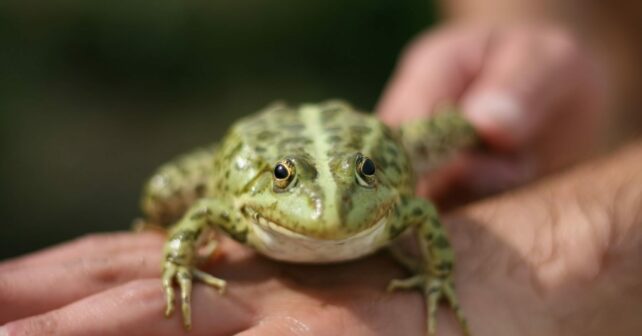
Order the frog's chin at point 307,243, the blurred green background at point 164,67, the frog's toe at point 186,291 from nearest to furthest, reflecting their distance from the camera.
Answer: the frog's chin at point 307,243
the frog's toe at point 186,291
the blurred green background at point 164,67

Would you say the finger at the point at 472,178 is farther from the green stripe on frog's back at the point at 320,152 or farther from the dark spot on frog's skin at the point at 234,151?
the dark spot on frog's skin at the point at 234,151

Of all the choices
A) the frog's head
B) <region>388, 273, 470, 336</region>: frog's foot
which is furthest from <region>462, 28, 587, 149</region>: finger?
the frog's head

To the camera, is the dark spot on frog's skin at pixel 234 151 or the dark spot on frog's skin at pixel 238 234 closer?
the dark spot on frog's skin at pixel 238 234

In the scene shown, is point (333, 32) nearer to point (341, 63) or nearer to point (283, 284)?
point (341, 63)

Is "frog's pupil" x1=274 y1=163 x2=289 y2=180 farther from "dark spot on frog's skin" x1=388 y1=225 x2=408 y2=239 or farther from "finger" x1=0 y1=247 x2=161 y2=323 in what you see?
"finger" x1=0 y1=247 x2=161 y2=323

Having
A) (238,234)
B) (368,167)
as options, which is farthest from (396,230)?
(238,234)

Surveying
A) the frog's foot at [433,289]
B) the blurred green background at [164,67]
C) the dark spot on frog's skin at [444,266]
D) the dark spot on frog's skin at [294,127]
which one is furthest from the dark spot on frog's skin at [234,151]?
the blurred green background at [164,67]

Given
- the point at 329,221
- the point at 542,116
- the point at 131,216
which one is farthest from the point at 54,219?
the point at 329,221
